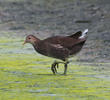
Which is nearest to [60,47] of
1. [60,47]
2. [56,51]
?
[60,47]

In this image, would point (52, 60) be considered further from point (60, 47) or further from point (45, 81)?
point (45, 81)

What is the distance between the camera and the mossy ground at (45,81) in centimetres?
846

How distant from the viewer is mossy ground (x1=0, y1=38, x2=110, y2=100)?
8.46 meters

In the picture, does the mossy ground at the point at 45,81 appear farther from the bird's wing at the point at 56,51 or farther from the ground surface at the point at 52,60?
the bird's wing at the point at 56,51

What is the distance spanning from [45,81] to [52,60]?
279 centimetres

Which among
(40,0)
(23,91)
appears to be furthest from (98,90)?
(40,0)

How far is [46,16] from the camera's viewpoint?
23.9 meters

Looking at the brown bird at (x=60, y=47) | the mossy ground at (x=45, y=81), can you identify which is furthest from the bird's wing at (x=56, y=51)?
the mossy ground at (x=45, y=81)

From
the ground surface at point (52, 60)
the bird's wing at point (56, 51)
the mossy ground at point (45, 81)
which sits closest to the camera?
the mossy ground at point (45, 81)

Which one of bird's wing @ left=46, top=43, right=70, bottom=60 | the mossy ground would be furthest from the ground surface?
bird's wing @ left=46, top=43, right=70, bottom=60

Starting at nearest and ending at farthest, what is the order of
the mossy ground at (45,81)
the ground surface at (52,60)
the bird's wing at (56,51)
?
the mossy ground at (45,81) → the ground surface at (52,60) → the bird's wing at (56,51)

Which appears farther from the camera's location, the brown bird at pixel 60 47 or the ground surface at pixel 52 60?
the brown bird at pixel 60 47

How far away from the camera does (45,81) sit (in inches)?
386

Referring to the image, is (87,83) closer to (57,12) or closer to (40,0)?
(57,12)
